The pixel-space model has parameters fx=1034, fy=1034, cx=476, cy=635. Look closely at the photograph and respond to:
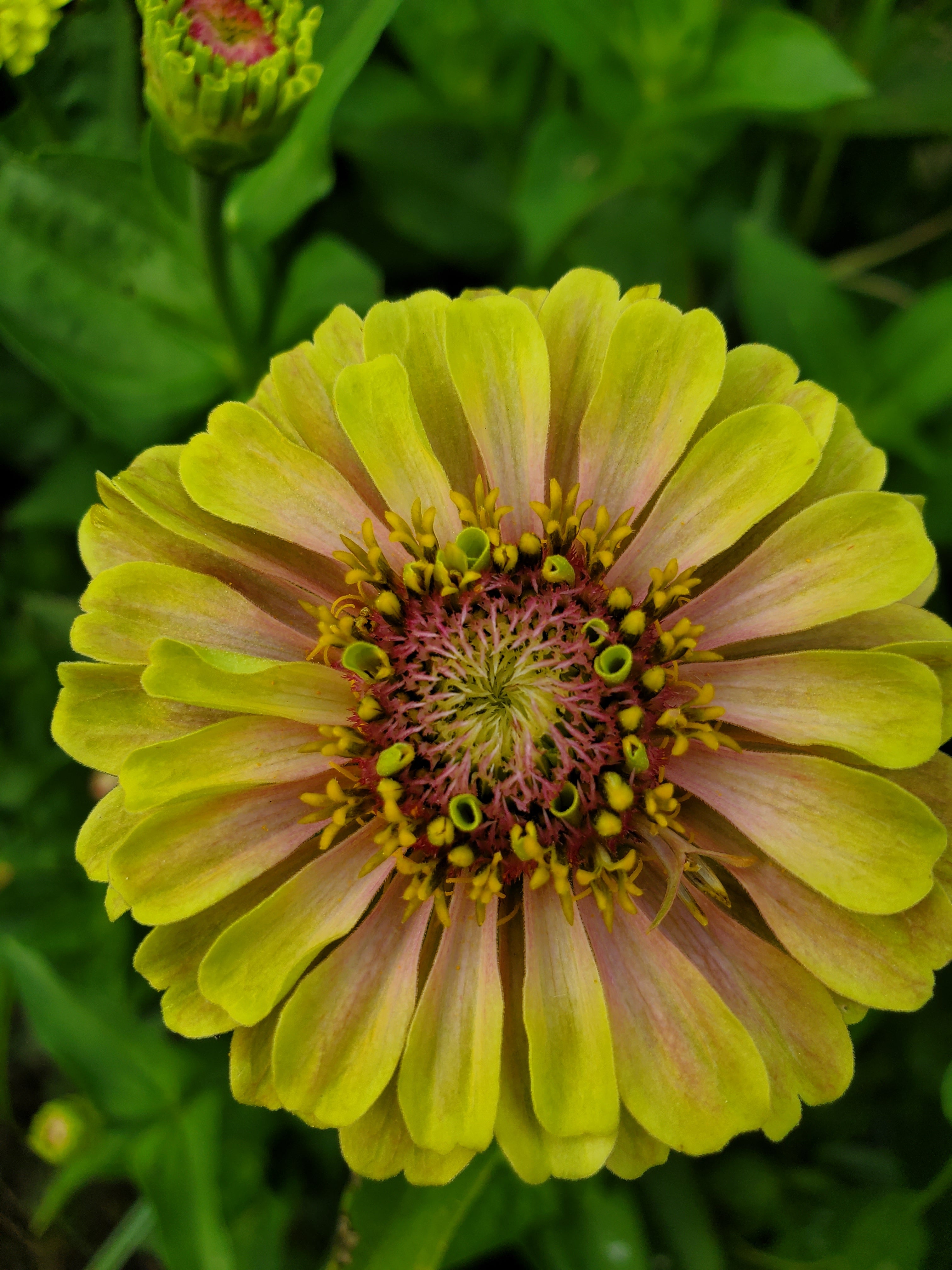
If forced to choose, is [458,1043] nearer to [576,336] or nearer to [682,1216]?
[576,336]

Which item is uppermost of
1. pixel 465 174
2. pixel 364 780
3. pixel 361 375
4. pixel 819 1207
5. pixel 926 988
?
pixel 361 375

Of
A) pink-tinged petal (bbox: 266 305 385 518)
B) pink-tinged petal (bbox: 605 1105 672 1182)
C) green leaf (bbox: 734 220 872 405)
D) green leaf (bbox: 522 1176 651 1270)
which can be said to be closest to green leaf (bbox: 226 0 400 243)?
pink-tinged petal (bbox: 266 305 385 518)

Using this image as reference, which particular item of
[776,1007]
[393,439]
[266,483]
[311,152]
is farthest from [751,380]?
[311,152]

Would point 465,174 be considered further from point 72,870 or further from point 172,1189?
point 172,1189

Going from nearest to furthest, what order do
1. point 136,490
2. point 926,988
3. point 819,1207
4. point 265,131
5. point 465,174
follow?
point 926,988, point 136,490, point 265,131, point 819,1207, point 465,174

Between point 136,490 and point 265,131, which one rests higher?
point 265,131

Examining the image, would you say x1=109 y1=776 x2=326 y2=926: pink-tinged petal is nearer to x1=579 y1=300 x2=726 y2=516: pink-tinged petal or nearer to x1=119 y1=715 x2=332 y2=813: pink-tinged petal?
x1=119 y1=715 x2=332 y2=813: pink-tinged petal

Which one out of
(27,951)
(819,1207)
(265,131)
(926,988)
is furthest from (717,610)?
(819,1207)

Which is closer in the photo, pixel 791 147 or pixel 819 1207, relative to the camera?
pixel 819 1207
